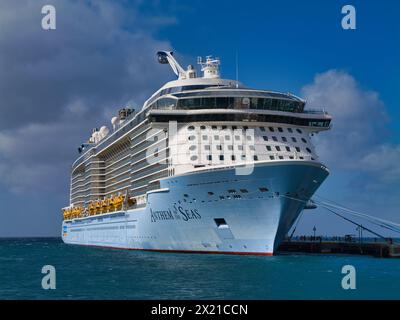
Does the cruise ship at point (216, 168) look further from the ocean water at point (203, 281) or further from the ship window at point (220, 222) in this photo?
the ocean water at point (203, 281)

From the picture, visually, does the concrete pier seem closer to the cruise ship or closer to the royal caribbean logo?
the cruise ship

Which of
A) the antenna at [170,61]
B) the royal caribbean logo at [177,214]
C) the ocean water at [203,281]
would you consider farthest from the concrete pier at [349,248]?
the antenna at [170,61]

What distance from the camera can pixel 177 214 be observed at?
39.1 m

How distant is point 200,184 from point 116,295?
1435 centimetres

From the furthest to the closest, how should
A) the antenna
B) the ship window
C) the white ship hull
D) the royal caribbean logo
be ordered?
the antenna
the royal caribbean logo
the ship window
the white ship hull

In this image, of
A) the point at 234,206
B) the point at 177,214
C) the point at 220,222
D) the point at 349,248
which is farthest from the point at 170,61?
the point at 349,248

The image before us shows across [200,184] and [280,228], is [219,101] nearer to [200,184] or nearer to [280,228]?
[200,184]

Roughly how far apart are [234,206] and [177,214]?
17.6 ft

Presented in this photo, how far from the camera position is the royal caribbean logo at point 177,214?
124 ft

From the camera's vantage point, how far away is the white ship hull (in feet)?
113

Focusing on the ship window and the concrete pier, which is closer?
the ship window

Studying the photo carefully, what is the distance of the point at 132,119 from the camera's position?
176ft

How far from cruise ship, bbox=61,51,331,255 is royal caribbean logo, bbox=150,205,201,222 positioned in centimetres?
8

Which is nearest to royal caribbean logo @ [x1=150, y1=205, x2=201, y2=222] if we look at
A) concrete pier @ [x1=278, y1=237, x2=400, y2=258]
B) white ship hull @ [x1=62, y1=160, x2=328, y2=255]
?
white ship hull @ [x1=62, y1=160, x2=328, y2=255]
